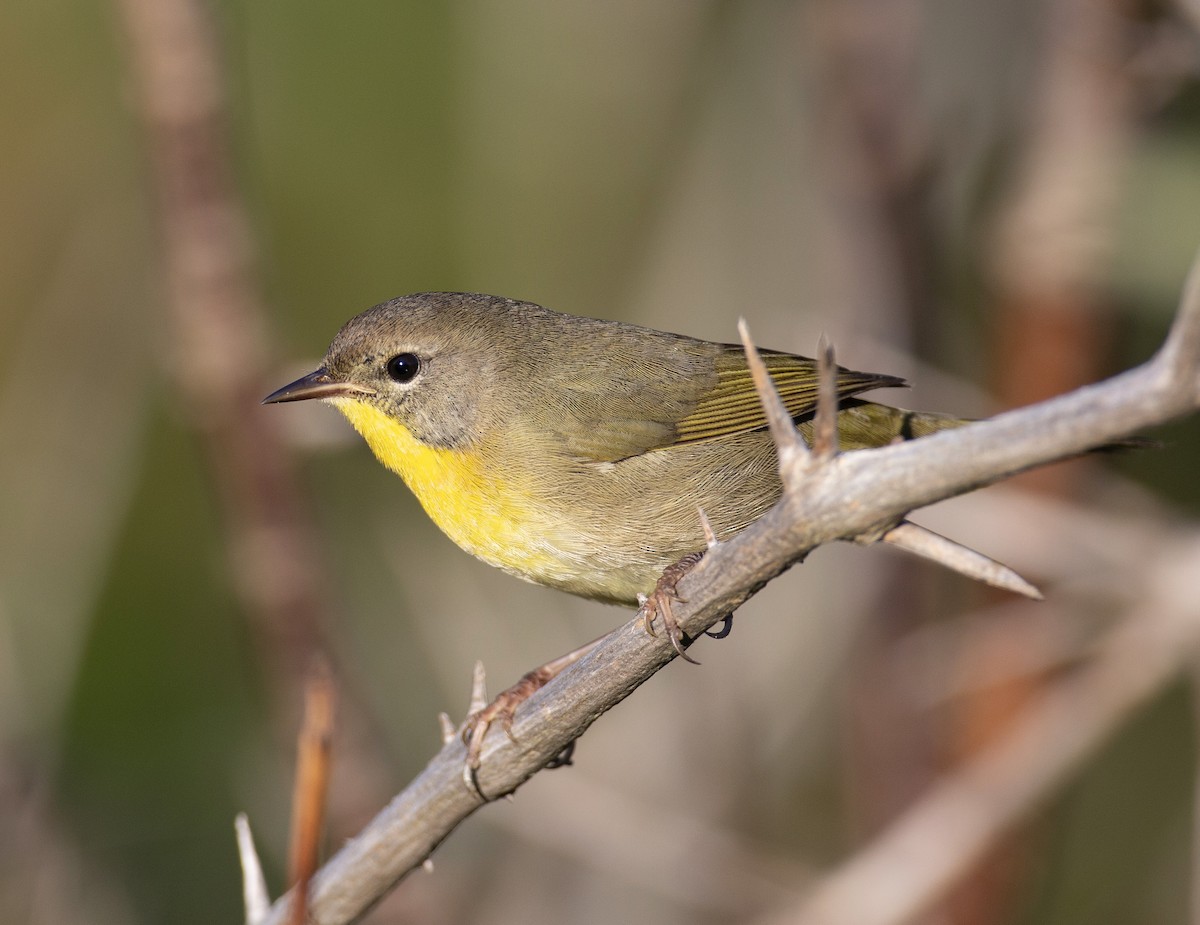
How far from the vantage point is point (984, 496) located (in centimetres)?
418

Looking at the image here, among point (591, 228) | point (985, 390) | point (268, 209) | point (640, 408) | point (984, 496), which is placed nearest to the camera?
point (640, 408)

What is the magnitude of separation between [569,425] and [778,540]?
1527 millimetres

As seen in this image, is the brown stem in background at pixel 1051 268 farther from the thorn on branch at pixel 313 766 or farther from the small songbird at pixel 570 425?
the thorn on branch at pixel 313 766

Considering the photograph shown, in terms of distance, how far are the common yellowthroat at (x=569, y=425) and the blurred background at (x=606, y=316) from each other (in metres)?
0.88

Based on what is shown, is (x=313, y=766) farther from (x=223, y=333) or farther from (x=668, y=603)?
(x=223, y=333)

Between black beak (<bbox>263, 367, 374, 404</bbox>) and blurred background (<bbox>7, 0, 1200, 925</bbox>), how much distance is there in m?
0.90

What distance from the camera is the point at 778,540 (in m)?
1.88

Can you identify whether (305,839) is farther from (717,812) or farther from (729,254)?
(729,254)

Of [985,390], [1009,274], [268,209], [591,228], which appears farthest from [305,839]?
[268,209]

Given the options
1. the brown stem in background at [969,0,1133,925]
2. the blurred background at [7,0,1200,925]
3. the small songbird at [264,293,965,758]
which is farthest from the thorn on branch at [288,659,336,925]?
the brown stem in background at [969,0,1133,925]

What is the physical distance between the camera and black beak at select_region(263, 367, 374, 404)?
3412 mm

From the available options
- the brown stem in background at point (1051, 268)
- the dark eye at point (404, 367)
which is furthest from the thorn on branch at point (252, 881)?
the brown stem in background at point (1051, 268)

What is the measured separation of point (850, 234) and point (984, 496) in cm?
142

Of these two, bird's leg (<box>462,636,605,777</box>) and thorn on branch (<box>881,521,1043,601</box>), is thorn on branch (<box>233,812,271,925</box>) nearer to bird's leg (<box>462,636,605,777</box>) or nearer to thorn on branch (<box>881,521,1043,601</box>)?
bird's leg (<box>462,636,605,777</box>)
